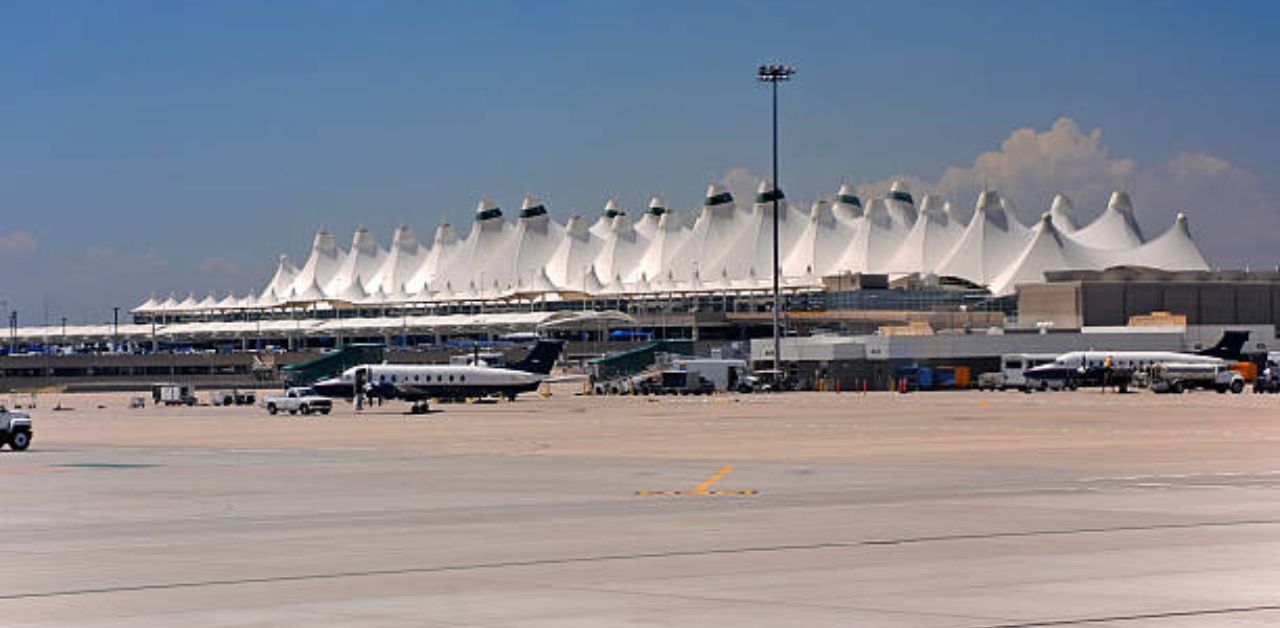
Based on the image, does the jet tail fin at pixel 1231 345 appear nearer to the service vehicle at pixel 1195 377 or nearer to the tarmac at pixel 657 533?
the service vehicle at pixel 1195 377

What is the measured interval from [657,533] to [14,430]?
35113mm

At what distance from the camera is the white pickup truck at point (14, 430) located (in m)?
56.1

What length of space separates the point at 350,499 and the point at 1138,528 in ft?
48.4

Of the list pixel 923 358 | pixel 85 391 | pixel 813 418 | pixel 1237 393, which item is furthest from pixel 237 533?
pixel 85 391

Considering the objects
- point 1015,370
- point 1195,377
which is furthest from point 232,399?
point 1195,377

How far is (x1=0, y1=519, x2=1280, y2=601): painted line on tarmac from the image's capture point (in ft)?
65.6

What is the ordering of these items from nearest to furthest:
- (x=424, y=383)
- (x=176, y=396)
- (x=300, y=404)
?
(x=300, y=404) < (x=424, y=383) < (x=176, y=396)

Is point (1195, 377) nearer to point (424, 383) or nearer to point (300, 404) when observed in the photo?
point (424, 383)

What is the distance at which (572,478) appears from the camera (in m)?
40.8

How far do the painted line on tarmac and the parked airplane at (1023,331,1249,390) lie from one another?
103m

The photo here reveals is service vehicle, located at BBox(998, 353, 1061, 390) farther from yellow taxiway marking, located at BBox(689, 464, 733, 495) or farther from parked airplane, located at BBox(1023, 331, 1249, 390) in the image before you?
yellow taxiway marking, located at BBox(689, 464, 733, 495)

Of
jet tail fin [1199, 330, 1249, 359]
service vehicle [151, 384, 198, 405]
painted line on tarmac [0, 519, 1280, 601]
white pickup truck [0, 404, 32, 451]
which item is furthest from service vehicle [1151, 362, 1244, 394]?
painted line on tarmac [0, 519, 1280, 601]

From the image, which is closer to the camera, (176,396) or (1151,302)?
(176,396)

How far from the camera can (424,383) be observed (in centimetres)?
10481
